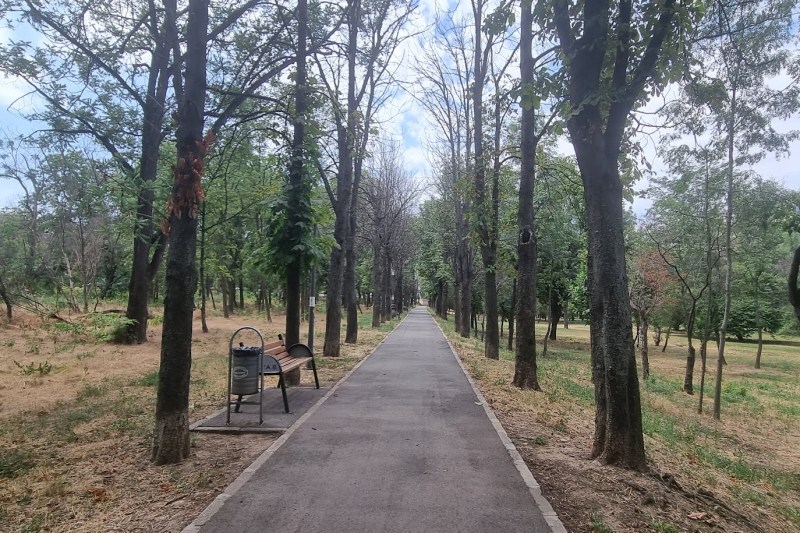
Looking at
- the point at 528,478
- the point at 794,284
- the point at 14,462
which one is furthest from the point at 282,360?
the point at 794,284

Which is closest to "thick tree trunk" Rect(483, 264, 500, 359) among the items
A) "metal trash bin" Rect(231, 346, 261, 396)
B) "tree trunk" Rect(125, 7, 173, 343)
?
"metal trash bin" Rect(231, 346, 261, 396)

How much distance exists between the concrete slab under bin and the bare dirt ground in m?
0.30

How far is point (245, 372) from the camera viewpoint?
6.93 m

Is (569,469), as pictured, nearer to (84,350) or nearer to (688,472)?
(688,472)

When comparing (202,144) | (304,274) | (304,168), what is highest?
(304,168)

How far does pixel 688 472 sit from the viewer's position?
636 cm

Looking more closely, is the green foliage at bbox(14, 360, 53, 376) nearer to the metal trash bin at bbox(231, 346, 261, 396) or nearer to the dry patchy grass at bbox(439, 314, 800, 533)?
the metal trash bin at bbox(231, 346, 261, 396)

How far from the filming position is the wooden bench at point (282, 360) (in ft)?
25.0

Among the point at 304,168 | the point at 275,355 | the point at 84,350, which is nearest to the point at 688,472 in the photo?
the point at 275,355

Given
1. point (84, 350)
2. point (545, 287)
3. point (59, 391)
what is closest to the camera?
point (59, 391)

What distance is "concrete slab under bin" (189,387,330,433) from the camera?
6691 mm

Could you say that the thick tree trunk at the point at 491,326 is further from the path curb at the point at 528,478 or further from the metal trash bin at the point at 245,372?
the metal trash bin at the point at 245,372

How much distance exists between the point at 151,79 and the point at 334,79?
5.74m

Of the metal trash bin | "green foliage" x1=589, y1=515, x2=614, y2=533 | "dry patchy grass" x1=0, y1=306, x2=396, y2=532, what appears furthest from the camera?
the metal trash bin
